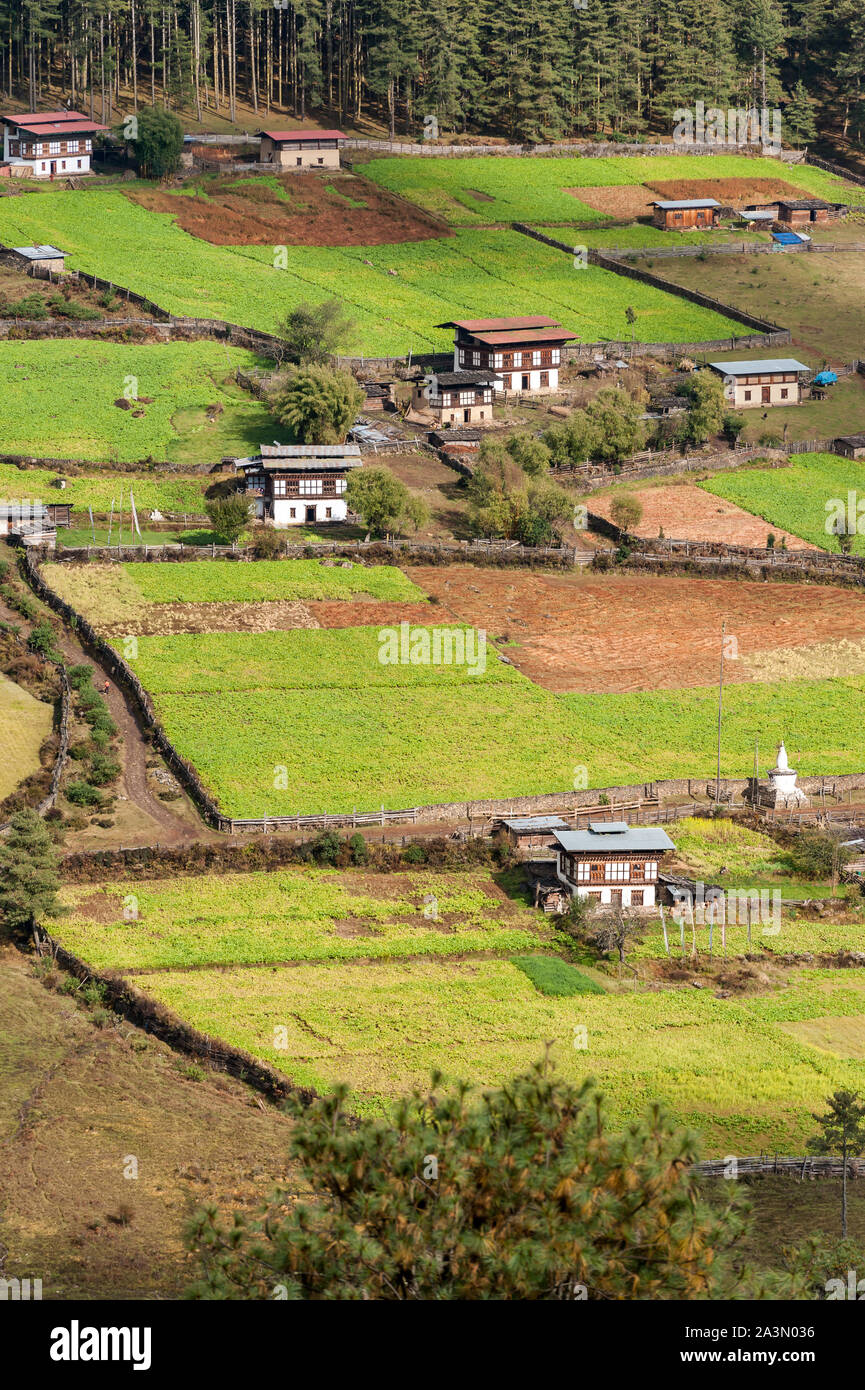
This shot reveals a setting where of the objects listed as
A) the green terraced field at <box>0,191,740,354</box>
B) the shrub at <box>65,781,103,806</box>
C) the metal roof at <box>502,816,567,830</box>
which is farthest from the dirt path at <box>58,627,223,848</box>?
the green terraced field at <box>0,191,740,354</box>

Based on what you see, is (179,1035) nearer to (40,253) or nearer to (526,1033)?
(526,1033)

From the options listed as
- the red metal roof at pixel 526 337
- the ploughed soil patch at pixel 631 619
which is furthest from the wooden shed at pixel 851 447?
the ploughed soil patch at pixel 631 619

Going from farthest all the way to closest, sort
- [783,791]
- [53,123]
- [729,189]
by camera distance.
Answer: [729,189] → [53,123] → [783,791]

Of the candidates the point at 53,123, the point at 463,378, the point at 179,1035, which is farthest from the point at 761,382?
the point at 179,1035

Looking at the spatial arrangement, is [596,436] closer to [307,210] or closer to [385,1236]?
[307,210]

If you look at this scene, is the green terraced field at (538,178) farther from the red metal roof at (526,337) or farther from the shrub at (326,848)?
the shrub at (326,848)

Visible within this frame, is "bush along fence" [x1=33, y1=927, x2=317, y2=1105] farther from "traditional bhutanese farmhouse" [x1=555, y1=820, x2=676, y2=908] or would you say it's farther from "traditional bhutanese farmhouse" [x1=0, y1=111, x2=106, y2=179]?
"traditional bhutanese farmhouse" [x1=0, y1=111, x2=106, y2=179]
